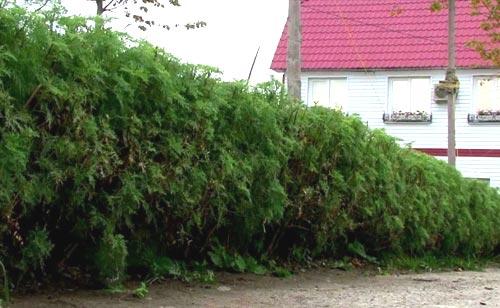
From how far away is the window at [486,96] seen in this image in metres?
23.8

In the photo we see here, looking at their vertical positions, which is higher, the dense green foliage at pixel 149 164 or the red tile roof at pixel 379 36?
the red tile roof at pixel 379 36

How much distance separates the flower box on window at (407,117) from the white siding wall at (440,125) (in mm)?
137

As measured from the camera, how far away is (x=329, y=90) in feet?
84.1

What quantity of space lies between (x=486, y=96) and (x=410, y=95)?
228cm

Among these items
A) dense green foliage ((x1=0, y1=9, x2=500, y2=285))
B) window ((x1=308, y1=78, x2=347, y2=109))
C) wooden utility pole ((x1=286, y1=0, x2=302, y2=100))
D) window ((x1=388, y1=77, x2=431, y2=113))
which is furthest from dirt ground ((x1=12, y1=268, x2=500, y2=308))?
window ((x1=308, y1=78, x2=347, y2=109))

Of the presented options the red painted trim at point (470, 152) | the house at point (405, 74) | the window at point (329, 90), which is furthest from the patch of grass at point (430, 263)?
the window at point (329, 90)

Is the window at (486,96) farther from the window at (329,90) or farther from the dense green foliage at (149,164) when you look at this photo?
the dense green foliage at (149,164)

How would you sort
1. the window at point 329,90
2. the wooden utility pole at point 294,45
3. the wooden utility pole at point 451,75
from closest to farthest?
the wooden utility pole at point 294,45 < the wooden utility pole at point 451,75 < the window at point 329,90

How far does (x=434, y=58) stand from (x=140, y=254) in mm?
19517

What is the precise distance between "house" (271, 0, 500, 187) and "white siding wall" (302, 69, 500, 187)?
0.10 ft

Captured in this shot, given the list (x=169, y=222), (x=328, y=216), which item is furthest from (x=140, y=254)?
(x=328, y=216)

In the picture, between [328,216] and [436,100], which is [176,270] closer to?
[328,216]

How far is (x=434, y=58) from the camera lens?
24.3 meters

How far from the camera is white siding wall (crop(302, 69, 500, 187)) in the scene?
23.8 m
